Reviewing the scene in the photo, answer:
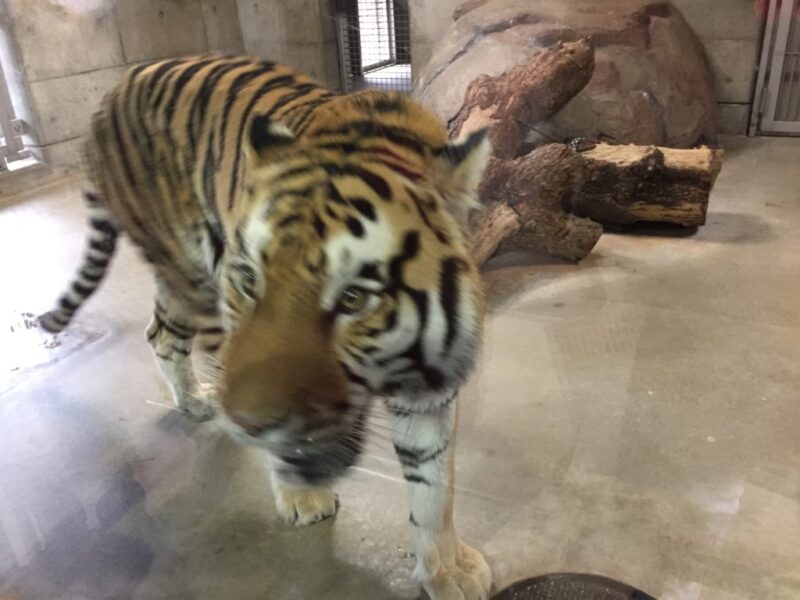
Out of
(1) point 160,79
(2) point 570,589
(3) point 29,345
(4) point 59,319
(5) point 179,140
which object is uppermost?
(1) point 160,79

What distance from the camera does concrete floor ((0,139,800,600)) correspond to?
4.78ft

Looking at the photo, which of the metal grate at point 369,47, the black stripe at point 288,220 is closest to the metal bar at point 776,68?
the metal grate at point 369,47

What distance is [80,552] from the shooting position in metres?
1.55

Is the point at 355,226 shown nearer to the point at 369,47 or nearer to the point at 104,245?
the point at 369,47

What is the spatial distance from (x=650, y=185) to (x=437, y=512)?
6.64 feet

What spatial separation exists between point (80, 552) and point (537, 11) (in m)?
3.06

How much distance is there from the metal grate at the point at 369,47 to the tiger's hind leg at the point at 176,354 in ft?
2.38

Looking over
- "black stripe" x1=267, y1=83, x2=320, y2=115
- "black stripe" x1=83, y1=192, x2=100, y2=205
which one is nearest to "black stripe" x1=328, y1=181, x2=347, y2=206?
"black stripe" x1=267, y1=83, x2=320, y2=115

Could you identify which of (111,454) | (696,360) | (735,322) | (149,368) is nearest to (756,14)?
(735,322)

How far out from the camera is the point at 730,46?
386 centimetres

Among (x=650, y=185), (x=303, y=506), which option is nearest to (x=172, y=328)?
(x=303, y=506)

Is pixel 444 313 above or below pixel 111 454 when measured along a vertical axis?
above

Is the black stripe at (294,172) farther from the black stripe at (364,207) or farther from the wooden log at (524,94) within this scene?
the wooden log at (524,94)

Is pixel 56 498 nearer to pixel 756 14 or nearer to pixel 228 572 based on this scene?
pixel 228 572
